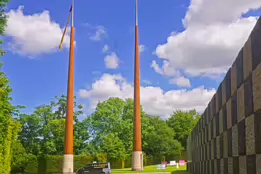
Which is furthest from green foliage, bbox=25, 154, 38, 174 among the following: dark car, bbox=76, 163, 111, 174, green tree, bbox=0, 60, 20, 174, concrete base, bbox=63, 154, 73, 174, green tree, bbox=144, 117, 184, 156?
dark car, bbox=76, 163, 111, 174

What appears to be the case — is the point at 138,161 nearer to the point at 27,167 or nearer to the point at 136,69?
the point at 136,69

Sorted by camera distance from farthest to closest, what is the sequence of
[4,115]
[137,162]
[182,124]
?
[182,124]
[137,162]
[4,115]

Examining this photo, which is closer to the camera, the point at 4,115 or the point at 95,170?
the point at 95,170

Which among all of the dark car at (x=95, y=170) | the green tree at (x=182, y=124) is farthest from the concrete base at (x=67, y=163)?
the green tree at (x=182, y=124)

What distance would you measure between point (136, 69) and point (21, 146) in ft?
55.9

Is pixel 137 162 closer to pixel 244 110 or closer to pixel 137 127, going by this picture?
pixel 137 127

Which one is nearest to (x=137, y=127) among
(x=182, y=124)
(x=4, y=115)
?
(x=4, y=115)

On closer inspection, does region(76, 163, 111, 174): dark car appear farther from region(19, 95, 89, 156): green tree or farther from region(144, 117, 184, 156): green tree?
region(144, 117, 184, 156): green tree

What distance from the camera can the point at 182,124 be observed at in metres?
83.7

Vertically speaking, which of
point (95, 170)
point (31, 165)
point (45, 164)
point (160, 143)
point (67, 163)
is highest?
point (160, 143)

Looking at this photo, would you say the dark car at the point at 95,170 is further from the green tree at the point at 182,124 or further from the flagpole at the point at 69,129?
the green tree at the point at 182,124

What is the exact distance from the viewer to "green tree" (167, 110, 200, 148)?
81.1 metres

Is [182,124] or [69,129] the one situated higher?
[182,124]

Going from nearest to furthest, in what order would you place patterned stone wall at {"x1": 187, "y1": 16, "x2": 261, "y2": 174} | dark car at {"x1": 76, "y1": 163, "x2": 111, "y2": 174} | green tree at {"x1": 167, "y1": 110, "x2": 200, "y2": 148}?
patterned stone wall at {"x1": 187, "y1": 16, "x2": 261, "y2": 174} → dark car at {"x1": 76, "y1": 163, "x2": 111, "y2": 174} → green tree at {"x1": 167, "y1": 110, "x2": 200, "y2": 148}
